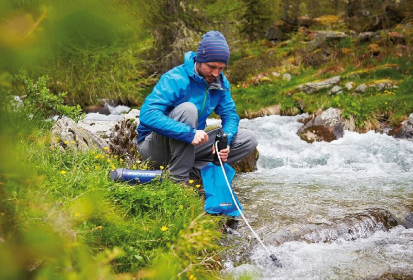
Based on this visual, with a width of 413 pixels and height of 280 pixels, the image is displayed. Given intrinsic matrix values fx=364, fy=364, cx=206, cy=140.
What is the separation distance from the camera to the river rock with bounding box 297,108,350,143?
338 inches

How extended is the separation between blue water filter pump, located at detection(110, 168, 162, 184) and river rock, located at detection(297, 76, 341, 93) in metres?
9.95

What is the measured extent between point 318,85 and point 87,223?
11.2m

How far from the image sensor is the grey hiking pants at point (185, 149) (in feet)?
11.2

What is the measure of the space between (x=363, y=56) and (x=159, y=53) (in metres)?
8.85

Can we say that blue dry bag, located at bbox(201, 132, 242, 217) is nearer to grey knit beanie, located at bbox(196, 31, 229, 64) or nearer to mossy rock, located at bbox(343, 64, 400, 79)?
grey knit beanie, located at bbox(196, 31, 229, 64)

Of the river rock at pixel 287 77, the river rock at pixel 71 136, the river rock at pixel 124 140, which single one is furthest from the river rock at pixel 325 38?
the river rock at pixel 71 136

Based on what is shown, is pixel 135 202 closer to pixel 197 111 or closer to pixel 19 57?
pixel 197 111

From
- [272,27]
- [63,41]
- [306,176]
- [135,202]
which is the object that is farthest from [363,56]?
[63,41]

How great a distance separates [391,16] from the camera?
18625 mm

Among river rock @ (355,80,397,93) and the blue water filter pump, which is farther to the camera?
river rock @ (355,80,397,93)

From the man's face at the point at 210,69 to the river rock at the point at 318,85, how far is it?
9.37m

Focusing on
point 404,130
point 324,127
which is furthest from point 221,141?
point 404,130

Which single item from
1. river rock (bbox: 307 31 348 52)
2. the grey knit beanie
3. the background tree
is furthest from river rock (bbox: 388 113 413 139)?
the background tree

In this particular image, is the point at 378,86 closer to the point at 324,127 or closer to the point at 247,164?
the point at 324,127
